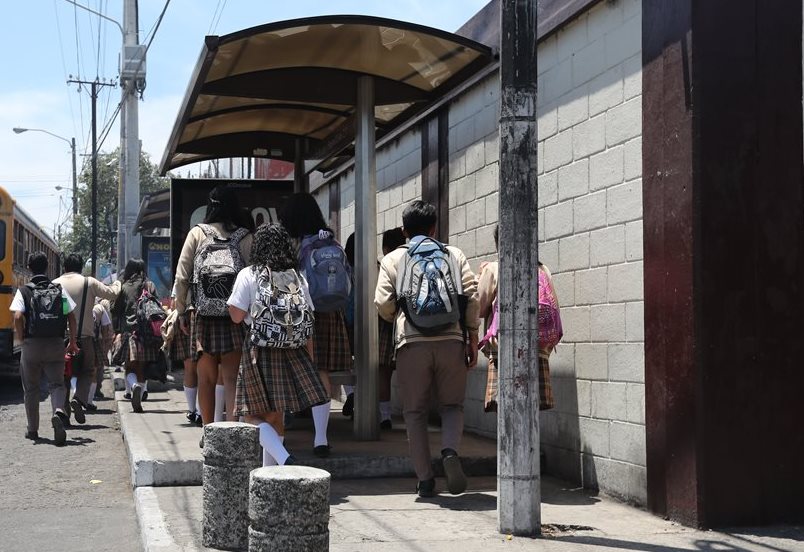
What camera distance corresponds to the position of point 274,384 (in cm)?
645

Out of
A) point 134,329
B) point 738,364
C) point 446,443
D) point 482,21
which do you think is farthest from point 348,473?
point 134,329

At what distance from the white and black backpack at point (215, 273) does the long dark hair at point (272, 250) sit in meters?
0.66

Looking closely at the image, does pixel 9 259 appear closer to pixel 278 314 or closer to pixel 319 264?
pixel 319 264

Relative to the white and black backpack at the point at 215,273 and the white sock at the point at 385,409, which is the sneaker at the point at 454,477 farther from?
the white sock at the point at 385,409

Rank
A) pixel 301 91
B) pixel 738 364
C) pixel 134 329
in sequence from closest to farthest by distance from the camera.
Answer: pixel 738 364, pixel 301 91, pixel 134 329

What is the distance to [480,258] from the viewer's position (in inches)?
353

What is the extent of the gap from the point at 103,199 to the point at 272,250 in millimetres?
57686

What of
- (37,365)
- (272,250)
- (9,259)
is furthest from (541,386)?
(9,259)

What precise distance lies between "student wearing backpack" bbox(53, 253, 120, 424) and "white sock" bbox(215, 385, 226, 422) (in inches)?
159

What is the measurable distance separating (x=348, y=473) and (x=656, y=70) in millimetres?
3519

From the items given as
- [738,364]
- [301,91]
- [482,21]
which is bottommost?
[738,364]

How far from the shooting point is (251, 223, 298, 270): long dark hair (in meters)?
6.51

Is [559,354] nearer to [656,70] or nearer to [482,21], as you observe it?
[656,70]

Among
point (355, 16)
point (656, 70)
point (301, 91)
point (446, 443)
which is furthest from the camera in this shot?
point (301, 91)
